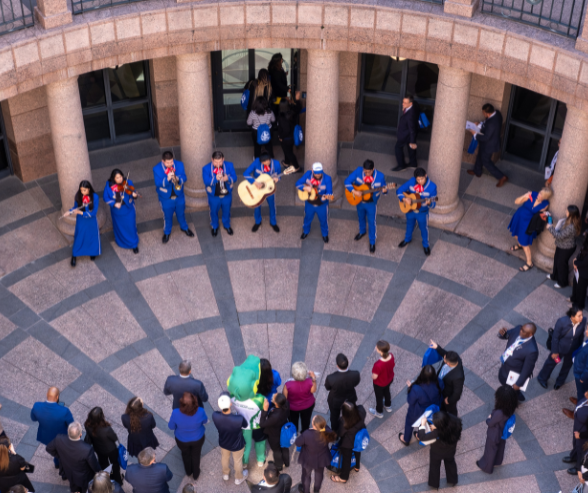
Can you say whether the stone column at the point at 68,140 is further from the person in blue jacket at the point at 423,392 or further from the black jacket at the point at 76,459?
the person in blue jacket at the point at 423,392

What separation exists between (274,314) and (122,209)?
3538 mm

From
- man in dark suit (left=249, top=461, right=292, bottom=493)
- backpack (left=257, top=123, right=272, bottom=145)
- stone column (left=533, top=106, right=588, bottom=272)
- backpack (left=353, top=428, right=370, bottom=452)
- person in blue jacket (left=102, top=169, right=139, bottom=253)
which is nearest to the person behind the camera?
man in dark suit (left=249, top=461, right=292, bottom=493)

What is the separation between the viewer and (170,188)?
55.0 ft

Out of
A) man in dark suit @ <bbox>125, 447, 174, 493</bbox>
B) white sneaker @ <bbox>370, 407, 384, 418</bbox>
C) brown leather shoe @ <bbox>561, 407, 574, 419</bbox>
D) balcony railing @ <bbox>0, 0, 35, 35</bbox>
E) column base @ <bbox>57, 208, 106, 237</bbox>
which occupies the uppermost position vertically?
balcony railing @ <bbox>0, 0, 35, 35</bbox>

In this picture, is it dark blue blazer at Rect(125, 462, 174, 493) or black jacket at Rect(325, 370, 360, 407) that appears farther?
black jacket at Rect(325, 370, 360, 407)

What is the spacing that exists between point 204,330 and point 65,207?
13.8ft

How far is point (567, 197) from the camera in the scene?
16062 millimetres

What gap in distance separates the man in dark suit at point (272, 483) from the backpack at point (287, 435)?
5.15 ft

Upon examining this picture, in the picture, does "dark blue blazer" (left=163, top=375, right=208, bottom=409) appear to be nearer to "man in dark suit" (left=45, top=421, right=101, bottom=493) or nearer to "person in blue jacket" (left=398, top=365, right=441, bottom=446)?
"man in dark suit" (left=45, top=421, right=101, bottom=493)

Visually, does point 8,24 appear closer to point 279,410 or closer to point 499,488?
point 279,410

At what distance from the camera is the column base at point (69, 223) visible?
1750 centimetres

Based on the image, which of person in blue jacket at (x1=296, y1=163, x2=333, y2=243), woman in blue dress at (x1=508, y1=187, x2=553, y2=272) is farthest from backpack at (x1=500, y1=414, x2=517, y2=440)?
person in blue jacket at (x1=296, y1=163, x2=333, y2=243)

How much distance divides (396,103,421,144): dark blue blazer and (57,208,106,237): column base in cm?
652

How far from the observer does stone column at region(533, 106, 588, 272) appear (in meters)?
15.3
